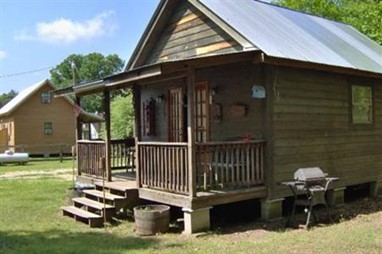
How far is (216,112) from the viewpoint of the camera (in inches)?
423

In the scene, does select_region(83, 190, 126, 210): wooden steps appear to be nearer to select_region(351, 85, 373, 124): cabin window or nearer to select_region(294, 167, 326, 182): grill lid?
select_region(294, 167, 326, 182): grill lid

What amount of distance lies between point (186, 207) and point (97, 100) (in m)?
74.1

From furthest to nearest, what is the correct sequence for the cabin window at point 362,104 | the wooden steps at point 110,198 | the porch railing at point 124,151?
1. the porch railing at point 124,151
2. the cabin window at point 362,104
3. the wooden steps at point 110,198

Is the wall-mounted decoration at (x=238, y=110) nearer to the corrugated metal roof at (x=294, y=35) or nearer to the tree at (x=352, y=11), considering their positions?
the corrugated metal roof at (x=294, y=35)

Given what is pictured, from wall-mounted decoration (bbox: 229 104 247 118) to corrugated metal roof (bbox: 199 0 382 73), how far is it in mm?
1404

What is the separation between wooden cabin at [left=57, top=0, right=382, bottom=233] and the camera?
8547mm

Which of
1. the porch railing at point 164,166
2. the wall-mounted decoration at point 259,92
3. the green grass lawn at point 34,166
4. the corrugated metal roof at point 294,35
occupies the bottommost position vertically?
the green grass lawn at point 34,166

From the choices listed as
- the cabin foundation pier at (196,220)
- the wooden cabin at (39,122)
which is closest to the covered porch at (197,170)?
the cabin foundation pier at (196,220)

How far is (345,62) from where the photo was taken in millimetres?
11000

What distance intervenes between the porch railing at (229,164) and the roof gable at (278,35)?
6.08 ft

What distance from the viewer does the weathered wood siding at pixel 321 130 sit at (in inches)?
376

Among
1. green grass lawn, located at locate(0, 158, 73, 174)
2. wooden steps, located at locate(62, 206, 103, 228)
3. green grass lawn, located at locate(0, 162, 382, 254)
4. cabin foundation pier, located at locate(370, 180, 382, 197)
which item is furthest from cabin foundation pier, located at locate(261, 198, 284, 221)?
green grass lawn, located at locate(0, 158, 73, 174)

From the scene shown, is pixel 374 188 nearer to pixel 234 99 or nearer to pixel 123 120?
pixel 234 99

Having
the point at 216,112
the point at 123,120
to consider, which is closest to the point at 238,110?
the point at 216,112
